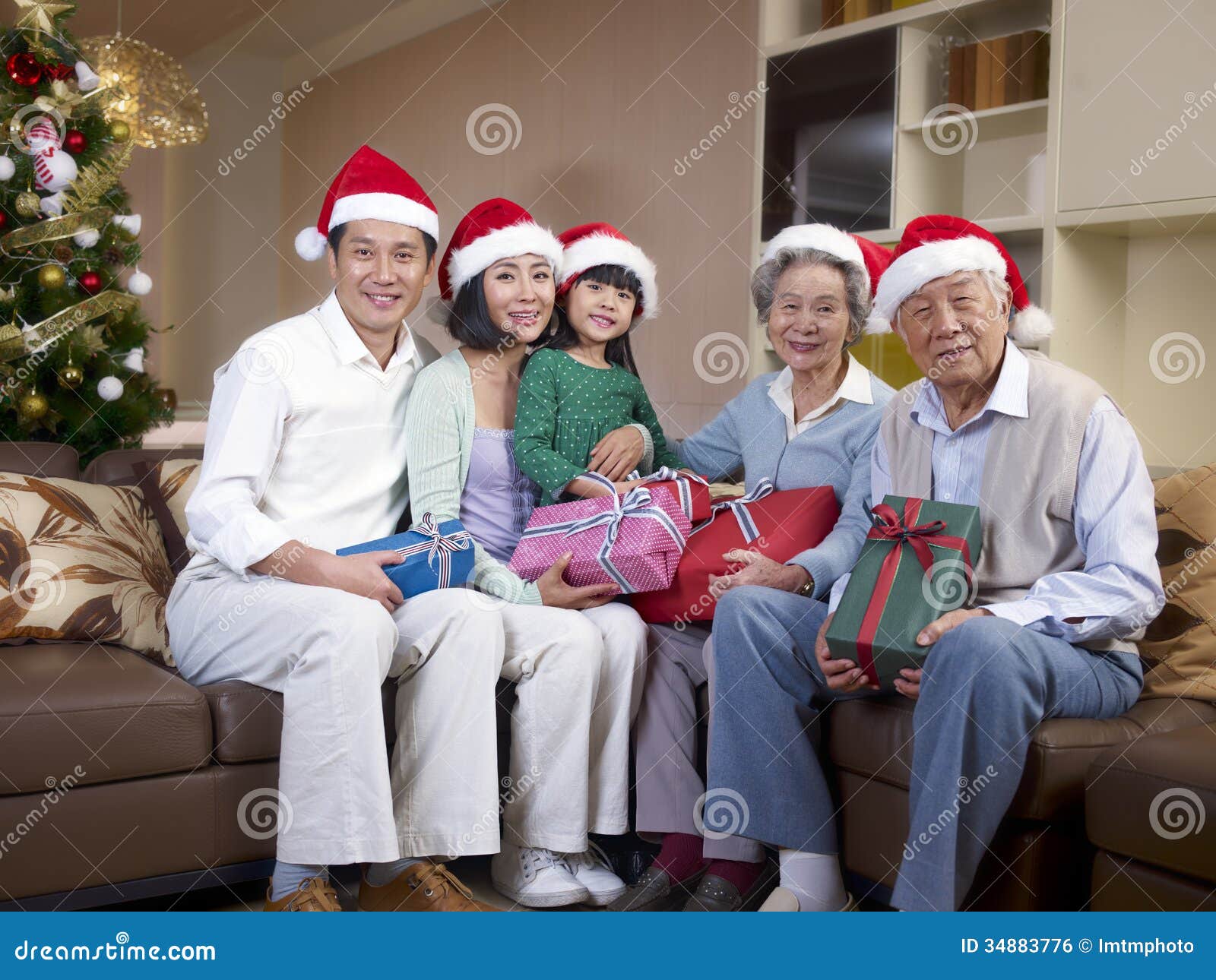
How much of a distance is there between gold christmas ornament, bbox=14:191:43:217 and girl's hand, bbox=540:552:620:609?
6.97ft

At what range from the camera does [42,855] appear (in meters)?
1.84

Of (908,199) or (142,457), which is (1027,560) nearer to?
(908,199)

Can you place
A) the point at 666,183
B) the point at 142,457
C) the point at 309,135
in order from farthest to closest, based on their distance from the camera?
the point at 309,135
the point at 666,183
the point at 142,457

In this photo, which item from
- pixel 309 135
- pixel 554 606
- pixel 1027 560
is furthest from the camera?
pixel 309 135

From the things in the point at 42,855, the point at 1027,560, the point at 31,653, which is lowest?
the point at 42,855

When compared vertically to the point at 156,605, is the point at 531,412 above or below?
above

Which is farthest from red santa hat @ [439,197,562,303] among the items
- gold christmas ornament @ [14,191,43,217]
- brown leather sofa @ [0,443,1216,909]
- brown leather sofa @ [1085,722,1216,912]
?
gold christmas ornament @ [14,191,43,217]

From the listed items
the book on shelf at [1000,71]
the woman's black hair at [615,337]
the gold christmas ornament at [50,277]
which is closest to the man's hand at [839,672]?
the woman's black hair at [615,337]

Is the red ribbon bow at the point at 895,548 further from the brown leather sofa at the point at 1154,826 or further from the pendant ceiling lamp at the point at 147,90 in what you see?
the pendant ceiling lamp at the point at 147,90

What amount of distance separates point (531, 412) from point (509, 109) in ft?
10.4

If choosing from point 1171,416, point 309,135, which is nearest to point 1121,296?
point 1171,416

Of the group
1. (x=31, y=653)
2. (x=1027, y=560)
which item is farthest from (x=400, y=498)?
(x=1027, y=560)

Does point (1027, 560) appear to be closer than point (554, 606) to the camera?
Yes

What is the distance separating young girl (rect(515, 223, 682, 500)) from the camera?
7.40 ft
